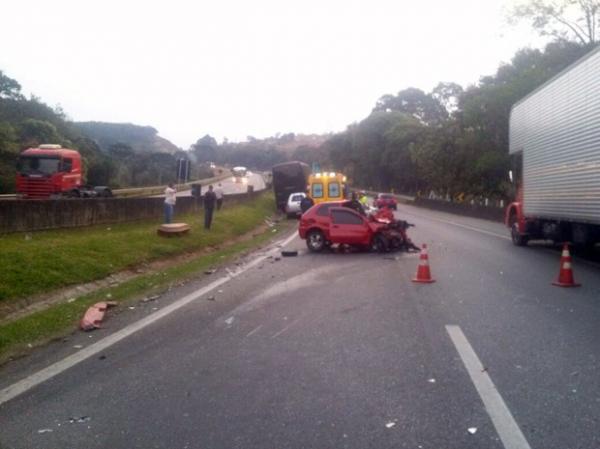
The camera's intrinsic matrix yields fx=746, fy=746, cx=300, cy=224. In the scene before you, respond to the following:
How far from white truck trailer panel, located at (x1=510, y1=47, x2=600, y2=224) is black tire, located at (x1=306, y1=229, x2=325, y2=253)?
656 centimetres

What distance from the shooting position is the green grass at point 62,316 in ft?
28.8

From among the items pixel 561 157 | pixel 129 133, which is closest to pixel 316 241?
pixel 561 157

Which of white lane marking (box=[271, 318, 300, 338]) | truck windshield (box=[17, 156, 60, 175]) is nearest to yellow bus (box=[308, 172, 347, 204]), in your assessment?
truck windshield (box=[17, 156, 60, 175])

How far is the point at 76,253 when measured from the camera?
15.9 metres

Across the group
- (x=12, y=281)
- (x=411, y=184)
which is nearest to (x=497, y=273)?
(x=12, y=281)

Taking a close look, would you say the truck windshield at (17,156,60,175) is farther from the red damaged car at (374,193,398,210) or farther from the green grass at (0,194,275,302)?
the red damaged car at (374,193,398,210)

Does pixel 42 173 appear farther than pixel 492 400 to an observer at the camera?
Yes

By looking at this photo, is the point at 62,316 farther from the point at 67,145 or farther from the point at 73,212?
the point at 67,145

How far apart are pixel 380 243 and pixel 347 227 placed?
3.47 ft

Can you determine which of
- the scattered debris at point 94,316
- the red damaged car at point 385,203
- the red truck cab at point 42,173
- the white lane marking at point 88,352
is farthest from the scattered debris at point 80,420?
the red truck cab at point 42,173

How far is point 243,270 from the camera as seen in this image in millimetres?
17109

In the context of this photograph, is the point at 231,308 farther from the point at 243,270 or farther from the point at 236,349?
the point at 243,270

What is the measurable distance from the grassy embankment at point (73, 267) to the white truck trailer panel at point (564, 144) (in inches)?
360

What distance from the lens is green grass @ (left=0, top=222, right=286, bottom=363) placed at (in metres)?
8.79
